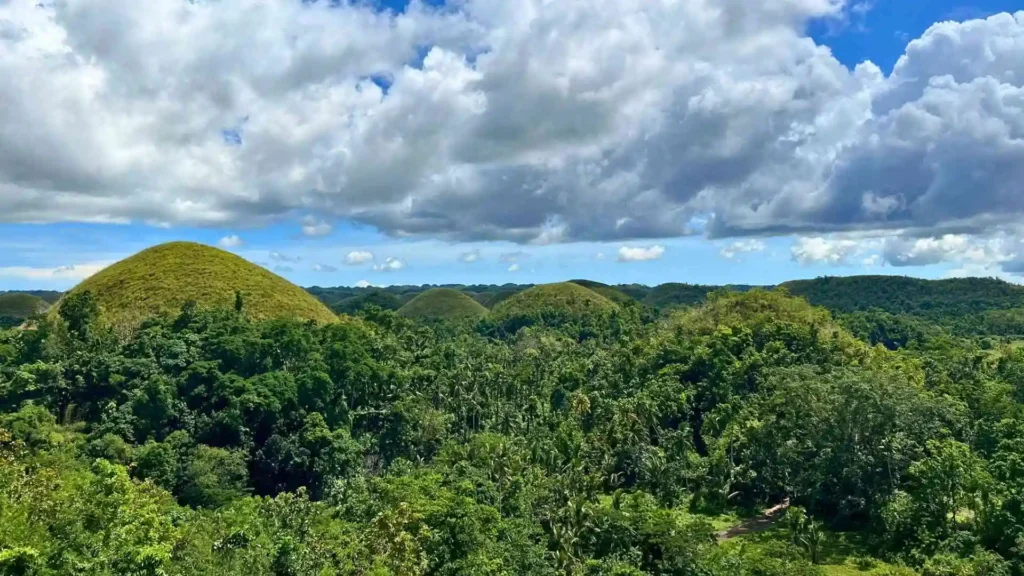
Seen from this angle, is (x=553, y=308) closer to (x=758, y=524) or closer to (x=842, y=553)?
(x=758, y=524)

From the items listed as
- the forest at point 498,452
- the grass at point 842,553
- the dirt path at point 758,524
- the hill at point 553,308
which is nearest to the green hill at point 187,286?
the forest at point 498,452

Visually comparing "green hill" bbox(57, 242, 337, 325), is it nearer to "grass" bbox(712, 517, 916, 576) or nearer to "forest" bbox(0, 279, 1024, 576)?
"forest" bbox(0, 279, 1024, 576)

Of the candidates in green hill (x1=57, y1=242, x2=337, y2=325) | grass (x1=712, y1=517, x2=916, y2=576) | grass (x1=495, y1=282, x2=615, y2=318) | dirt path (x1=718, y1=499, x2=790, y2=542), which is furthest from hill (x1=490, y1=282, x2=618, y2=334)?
grass (x1=712, y1=517, x2=916, y2=576)

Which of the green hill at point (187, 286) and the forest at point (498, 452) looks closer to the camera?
the forest at point (498, 452)

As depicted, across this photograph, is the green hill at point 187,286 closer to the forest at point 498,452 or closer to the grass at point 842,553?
the forest at point 498,452

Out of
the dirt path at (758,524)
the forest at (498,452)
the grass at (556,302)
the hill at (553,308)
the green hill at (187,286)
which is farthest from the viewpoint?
the grass at (556,302)

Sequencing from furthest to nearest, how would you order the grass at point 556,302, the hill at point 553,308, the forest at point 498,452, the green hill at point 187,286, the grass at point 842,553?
1. the grass at point 556,302
2. the hill at point 553,308
3. the green hill at point 187,286
4. the grass at point 842,553
5. the forest at point 498,452

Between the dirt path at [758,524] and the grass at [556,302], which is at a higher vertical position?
the grass at [556,302]

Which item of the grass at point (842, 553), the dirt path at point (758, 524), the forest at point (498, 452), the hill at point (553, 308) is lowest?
the dirt path at point (758, 524)
